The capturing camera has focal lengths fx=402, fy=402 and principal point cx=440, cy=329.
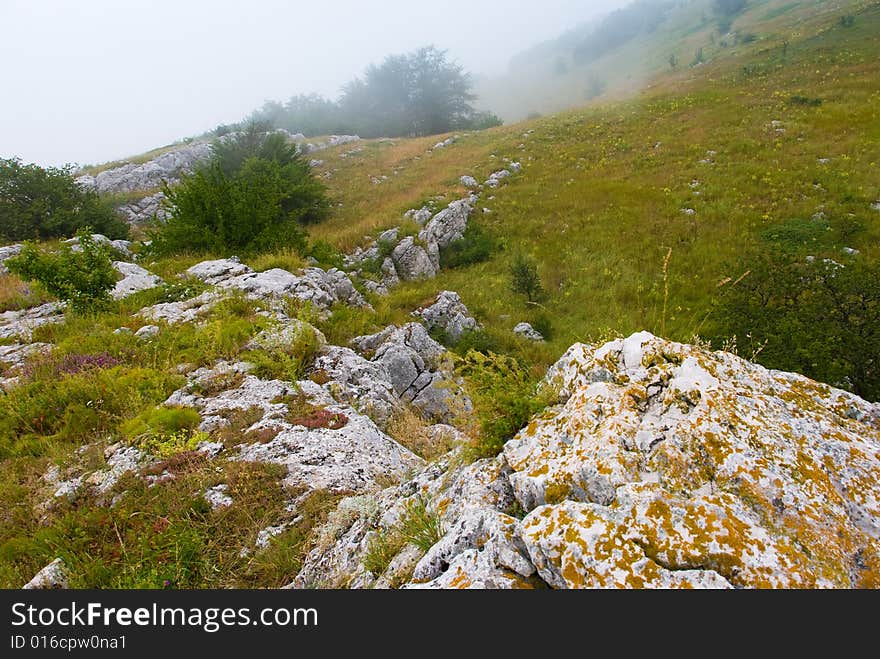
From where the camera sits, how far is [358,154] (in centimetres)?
4116

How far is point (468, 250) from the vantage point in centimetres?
1983

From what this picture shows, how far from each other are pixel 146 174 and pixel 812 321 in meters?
45.7

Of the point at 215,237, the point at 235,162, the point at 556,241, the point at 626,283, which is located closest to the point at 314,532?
the point at 215,237

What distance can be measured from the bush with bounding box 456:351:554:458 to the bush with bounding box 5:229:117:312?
9098mm

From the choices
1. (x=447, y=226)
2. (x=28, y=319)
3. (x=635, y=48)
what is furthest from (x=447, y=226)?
(x=635, y=48)

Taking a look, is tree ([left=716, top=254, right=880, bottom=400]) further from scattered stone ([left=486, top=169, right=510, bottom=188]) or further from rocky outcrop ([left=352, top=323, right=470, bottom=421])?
scattered stone ([left=486, top=169, right=510, bottom=188])

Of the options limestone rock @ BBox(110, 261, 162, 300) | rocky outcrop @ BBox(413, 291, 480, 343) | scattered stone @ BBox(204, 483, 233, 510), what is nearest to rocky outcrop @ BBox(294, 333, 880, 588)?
scattered stone @ BBox(204, 483, 233, 510)

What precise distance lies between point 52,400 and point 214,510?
144 inches

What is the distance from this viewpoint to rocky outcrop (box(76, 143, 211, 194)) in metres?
34.1

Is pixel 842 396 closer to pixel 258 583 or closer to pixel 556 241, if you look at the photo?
pixel 258 583

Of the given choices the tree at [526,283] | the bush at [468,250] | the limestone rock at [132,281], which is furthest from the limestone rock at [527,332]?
the limestone rock at [132,281]

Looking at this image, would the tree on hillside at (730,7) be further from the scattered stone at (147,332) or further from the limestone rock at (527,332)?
the scattered stone at (147,332)

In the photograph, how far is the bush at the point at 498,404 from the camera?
368 centimetres

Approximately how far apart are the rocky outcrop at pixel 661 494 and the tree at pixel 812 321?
13.9ft
